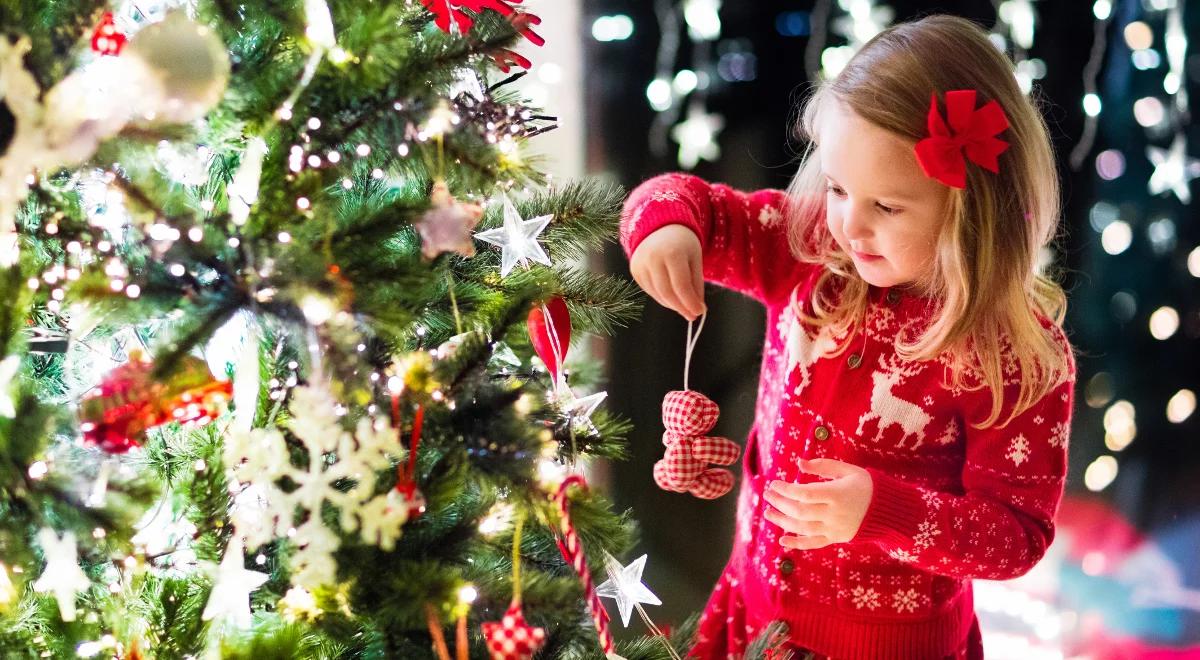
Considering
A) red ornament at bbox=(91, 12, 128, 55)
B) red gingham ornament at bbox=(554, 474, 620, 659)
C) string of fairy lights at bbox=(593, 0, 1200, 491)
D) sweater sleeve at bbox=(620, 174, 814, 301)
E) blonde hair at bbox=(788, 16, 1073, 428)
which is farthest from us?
string of fairy lights at bbox=(593, 0, 1200, 491)

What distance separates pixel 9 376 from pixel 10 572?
13 cm

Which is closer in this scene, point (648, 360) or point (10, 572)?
point (10, 572)

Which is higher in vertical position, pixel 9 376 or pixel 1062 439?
pixel 9 376

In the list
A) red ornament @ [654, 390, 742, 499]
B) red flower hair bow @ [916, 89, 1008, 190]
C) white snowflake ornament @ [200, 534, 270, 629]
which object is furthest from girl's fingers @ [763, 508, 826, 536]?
white snowflake ornament @ [200, 534, 270, 629]

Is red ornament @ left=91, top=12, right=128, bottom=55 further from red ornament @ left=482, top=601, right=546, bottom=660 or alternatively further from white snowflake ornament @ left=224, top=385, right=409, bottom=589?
red ornament @ left=482, top=601, right=546, bottom=660

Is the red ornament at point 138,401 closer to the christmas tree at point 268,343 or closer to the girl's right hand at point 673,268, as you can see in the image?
the christmas tree at point 268,343

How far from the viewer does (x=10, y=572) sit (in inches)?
24.5

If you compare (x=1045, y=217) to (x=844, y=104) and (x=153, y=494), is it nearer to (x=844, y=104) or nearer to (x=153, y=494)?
(x=844, y=104)

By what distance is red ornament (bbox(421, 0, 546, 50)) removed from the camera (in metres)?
0.75

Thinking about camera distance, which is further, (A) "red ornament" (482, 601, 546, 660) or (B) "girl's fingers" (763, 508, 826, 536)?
(B) "girl's fingers" (763, 508, 826, 536)

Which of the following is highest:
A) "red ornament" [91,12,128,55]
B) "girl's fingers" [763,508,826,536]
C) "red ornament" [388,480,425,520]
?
"red ornament" [91,12,128,55]

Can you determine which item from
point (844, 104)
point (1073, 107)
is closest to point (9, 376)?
point (844, 104)

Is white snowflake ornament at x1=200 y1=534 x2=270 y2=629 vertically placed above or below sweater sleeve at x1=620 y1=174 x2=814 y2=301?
below

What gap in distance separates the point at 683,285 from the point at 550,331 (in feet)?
0.51
